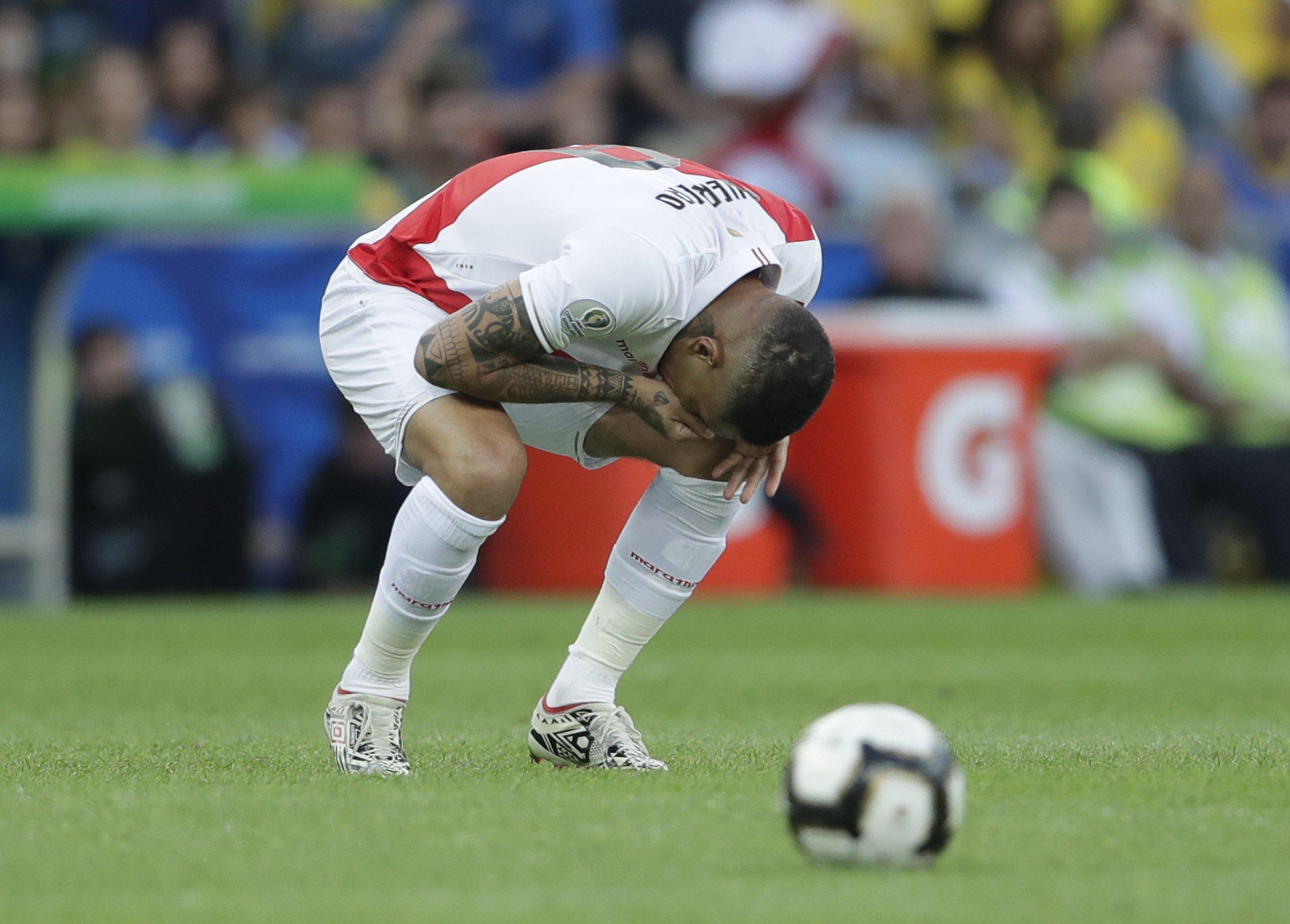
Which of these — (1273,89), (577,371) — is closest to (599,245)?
(577,371)

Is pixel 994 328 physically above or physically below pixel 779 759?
below

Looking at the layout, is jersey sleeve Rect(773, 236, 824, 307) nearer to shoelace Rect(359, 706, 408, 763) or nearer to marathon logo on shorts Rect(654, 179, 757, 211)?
marathon logo on shorts Rect(654, 179, 757, 211)

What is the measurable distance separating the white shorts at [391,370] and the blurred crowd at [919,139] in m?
7.29

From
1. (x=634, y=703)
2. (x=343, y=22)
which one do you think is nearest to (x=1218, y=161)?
(x=343, y=22)

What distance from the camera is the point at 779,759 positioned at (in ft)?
16.7

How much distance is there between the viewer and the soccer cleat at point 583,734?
5164 mm

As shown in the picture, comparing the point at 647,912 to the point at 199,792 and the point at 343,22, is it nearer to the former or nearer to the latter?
the point at 199,792

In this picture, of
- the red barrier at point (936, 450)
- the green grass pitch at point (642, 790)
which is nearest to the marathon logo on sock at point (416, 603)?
the green grass pitch at point (642, 790)

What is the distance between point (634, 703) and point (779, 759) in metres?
1.95

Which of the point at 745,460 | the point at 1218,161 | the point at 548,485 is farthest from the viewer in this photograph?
the point at 1218,161

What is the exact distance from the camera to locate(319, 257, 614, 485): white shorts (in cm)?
509

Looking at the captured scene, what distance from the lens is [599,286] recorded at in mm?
4633

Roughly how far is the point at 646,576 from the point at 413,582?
67cm

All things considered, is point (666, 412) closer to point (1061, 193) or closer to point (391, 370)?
point (391, 370)
